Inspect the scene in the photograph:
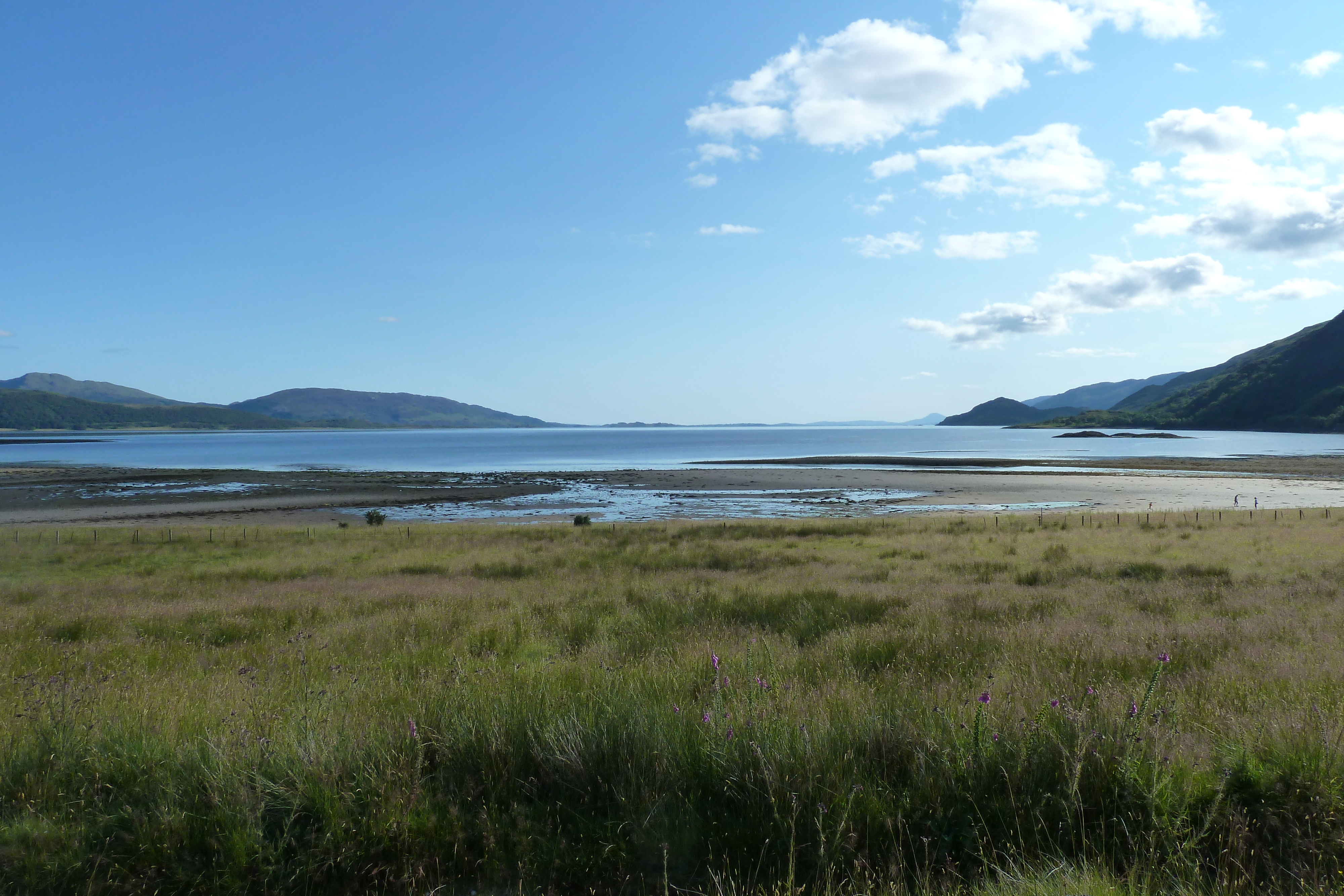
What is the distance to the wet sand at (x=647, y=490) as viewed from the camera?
162 feet

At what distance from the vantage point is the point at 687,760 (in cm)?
408

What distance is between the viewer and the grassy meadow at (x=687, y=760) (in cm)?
334

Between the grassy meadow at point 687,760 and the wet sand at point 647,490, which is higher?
the grassy meadow at point 687,760

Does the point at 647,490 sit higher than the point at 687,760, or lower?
lower

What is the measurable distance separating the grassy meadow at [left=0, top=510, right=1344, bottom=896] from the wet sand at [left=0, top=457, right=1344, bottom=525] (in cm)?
3810

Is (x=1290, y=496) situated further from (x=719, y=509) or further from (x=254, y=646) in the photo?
(x=254, y=646)

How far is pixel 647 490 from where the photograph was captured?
66.2 metres

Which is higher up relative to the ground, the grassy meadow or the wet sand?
the grassy meadow

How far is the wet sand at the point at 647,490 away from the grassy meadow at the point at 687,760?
125 feet

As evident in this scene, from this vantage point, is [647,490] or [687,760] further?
[647,490]

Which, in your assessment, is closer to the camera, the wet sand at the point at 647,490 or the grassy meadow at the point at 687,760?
the grassy meadow at the point at 687,760

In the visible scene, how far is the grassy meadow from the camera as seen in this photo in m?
3.34

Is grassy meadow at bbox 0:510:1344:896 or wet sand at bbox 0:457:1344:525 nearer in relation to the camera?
grassy meadow at bbox 0:510:1344:896

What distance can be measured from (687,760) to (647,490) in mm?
62201
